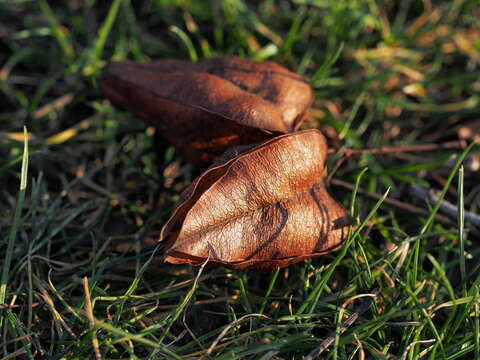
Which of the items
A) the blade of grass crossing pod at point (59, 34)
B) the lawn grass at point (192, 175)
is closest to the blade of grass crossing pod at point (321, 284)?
the lawn grass at point (192, 175)

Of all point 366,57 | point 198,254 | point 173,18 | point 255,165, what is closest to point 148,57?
point 173,18

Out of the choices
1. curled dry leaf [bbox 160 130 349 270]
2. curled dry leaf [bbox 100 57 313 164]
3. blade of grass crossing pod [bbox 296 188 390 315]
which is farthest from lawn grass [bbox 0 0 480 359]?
curled dry leaf [bbox 100 57 313 164]

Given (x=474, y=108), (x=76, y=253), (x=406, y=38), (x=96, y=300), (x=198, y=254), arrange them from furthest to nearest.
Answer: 1. (x=406, y=38)
2. (x=474, y=108)
3. (x=76, y=253)
4. (x=96, y=300)
5. (x=198, y=254)

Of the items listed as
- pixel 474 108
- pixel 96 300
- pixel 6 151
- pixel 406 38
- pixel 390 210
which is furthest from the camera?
pixel 406 38

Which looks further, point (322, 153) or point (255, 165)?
point (322, 153)

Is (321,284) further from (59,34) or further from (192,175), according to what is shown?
(59,34)

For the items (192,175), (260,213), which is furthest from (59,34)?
(260,213)

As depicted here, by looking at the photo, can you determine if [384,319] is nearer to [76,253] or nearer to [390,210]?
[390,210]

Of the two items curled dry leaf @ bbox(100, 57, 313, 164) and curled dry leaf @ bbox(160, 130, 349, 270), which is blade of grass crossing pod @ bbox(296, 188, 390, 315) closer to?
curled dry leaf @ bbox(160, 130, 349, 270)
